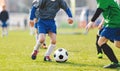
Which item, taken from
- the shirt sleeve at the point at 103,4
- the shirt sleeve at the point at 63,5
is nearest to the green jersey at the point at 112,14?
the shirt sleeve at the point at 103,4

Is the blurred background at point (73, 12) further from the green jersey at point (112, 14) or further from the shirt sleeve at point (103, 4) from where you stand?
the shirt sleeve at point (103, 4)

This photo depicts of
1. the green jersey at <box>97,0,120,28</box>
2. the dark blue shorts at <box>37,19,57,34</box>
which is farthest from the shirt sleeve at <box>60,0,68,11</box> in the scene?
the green jersey at <box>97,0,120,28</box>

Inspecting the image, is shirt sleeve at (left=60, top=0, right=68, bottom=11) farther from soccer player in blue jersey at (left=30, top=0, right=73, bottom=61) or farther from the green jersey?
the green jersey

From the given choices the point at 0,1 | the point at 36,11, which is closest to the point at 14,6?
the point at 0,1

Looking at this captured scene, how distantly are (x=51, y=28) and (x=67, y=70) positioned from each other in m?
2.13

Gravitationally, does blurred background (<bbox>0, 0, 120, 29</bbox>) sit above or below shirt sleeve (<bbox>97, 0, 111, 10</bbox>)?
below

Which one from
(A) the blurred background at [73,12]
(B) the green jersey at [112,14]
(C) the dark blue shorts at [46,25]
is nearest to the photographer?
(B) the green jersey at [112,14]

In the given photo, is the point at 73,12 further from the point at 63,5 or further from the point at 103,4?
the point at 103,4

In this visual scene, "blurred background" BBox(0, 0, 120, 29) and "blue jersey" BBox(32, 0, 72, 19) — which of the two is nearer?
"blue jersey" BBox(32, 0, 72, 19)

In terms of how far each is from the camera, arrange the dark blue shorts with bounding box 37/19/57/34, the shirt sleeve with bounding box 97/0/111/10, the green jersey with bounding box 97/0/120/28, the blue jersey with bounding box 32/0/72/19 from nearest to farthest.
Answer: the shirt sleeve with bounding box 97/0/111/10
the green jersey with bounding box 97/0/120/28
the blue jersey with bounding box 32/0/72/19
the dark blue shorts with bounding box 37/19/57/34

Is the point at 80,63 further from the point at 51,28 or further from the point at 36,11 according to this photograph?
the point at 36,11

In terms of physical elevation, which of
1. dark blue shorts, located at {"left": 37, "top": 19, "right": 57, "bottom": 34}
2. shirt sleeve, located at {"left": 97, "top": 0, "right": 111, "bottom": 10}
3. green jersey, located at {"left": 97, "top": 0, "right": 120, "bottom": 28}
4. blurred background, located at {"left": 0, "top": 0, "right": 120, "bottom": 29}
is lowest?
blurred background, located at {"left": 0, "top": 0, "right": 120, "bottom": 29}

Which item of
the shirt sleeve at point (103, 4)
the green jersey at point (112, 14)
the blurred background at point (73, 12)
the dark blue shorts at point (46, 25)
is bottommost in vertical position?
the blurred background at point (73, 12)

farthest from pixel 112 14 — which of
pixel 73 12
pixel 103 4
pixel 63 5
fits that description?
pixel 73 12
